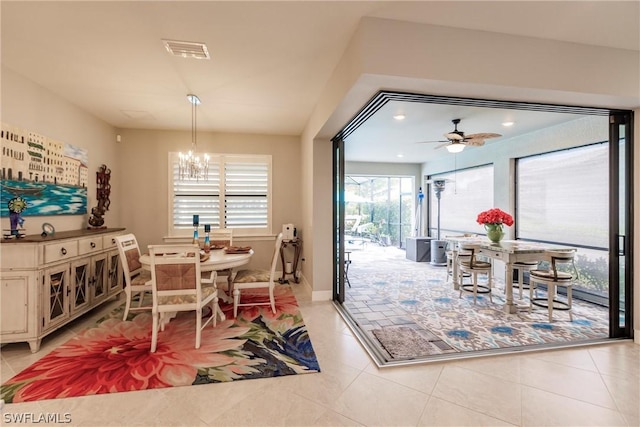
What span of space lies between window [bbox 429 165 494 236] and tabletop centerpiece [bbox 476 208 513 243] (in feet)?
6.54

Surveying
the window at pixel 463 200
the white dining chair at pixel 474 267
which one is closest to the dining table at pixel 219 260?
the white dining chair at pixel 474 267

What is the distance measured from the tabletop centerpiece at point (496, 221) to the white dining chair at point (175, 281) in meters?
3.97

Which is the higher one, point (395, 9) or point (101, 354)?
point (395, 9)

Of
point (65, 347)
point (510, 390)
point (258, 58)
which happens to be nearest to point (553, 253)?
point (510, 390)

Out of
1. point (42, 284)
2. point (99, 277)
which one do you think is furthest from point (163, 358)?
point (99, 277)

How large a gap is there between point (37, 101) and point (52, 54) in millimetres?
958

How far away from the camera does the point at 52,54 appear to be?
270cm

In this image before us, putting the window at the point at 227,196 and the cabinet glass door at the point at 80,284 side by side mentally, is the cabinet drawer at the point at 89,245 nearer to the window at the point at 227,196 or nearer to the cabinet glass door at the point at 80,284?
the cabinet glass door at the point at 80,284

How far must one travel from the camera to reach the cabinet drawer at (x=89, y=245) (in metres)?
3.33

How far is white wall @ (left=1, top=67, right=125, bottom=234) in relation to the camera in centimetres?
299

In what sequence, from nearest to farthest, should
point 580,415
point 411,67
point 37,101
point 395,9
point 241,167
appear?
1. point 580,415
2. point 395,9
3. point 411,67
4. point 37,101
5. point 241,167

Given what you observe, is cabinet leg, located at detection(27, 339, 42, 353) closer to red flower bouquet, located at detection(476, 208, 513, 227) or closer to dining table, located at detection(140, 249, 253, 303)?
dining table, located at detection(140, 249, 253, 303)

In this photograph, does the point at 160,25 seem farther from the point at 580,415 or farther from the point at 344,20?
the point at 580,415

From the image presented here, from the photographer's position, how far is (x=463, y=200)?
7.06 meters
